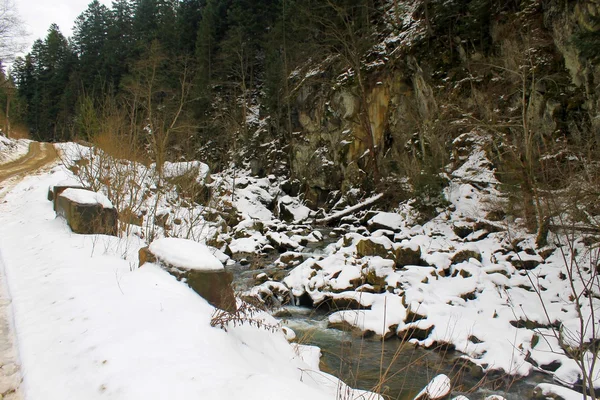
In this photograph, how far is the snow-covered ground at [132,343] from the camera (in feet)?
8.59

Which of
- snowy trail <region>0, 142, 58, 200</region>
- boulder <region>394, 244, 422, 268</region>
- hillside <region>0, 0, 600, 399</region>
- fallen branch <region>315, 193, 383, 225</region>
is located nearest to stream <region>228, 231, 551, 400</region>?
hillside <region>0, 0, 600, 399</region>

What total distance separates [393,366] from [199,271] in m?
4.14

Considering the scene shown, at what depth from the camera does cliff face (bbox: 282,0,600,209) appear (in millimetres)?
11781

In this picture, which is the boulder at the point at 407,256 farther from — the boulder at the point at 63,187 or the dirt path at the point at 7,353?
the boulder at the point at 63,187

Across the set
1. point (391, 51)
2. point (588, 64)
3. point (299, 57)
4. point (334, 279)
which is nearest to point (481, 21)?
point (391, 51)

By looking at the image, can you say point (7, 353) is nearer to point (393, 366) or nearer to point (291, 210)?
point (393, 366)

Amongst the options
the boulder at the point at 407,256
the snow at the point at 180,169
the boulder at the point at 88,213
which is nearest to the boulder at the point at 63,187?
the boulder at the point at 88,213

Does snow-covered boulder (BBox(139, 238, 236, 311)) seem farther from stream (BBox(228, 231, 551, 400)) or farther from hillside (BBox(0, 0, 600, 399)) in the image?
stream (BBox(228, 231, 551, 400))

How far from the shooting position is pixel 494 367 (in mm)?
6023

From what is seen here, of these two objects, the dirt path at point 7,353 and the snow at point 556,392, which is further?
the snow at point 556,392

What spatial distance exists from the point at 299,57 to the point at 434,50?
10.7 m

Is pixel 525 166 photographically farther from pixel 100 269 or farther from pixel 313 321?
pixel 100 269

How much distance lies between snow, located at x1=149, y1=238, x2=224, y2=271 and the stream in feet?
6.03

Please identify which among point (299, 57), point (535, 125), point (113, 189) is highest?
point (299, 57)
